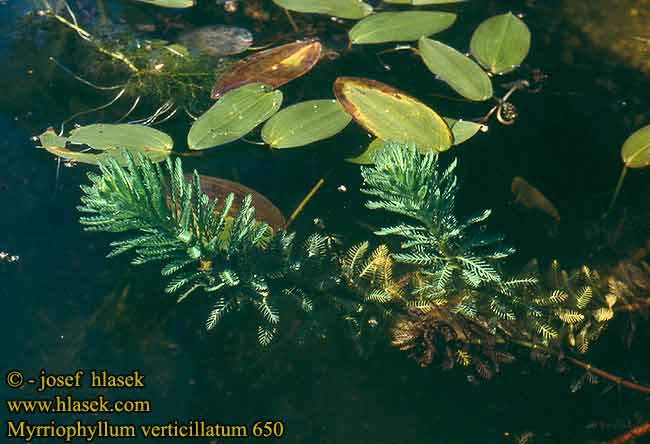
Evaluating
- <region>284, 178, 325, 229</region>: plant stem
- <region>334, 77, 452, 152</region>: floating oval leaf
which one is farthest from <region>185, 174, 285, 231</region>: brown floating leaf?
<region>334, 77, 452, 152</region>: floating oval leaf

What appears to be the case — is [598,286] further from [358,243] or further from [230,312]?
[230,312]

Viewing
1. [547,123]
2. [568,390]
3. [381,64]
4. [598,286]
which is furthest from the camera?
[381,64]

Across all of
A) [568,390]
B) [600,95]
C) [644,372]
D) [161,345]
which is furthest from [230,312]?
[600,95]

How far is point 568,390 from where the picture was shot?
78.3 inches

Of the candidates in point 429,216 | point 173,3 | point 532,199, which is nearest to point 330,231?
point 429,216

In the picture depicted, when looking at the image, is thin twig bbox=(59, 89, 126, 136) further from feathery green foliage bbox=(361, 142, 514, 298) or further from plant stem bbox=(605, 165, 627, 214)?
plant stem bbox=(605, 165, 627, 214)

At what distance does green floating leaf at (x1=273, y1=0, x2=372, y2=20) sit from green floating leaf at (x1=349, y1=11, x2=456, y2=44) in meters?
0.07

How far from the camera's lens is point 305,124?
2.38 meters

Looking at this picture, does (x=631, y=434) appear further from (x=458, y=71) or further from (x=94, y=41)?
(x=94, y=41)

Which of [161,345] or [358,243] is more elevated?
[358,243]

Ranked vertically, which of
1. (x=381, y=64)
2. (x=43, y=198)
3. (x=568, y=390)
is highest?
(x=381, y=64)

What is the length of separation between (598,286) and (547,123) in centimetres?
70

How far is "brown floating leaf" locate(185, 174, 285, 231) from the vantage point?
2.23m

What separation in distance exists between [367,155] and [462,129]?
1.18 feet
